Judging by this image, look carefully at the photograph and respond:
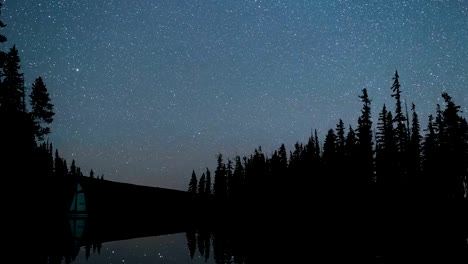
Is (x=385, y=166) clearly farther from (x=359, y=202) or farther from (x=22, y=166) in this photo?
(x=22, y=166)

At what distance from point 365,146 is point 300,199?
50.5 ft

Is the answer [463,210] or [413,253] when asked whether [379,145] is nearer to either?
[463,210]

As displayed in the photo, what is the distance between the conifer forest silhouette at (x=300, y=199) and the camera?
22625 millimetres

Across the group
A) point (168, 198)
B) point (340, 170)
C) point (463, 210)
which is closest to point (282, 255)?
point (168, 198)

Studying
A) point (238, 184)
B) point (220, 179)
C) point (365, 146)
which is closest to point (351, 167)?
→ point (365, 146)

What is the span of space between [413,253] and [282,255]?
6612 millimetres

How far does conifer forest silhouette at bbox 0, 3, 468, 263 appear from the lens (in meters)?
22.6

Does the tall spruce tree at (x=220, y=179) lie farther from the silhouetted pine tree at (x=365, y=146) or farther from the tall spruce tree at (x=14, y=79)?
the tall spruce tree at (x=14, y=79)

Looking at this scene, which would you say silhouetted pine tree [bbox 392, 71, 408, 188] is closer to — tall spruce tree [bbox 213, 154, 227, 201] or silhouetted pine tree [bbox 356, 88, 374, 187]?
silhouetted pine tree [bbox 356, 88, 374, 187]

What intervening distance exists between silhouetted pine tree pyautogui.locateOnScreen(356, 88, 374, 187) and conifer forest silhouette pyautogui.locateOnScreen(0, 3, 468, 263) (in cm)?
15

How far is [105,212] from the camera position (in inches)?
1506

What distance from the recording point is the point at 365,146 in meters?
59.1

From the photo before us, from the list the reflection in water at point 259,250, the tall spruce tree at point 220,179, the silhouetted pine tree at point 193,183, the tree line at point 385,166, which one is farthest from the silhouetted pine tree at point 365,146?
the silhouetted pine tree at point 193,183

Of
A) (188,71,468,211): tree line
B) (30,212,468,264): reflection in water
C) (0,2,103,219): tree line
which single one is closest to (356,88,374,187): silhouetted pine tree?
(188,71,468,211): tree line
